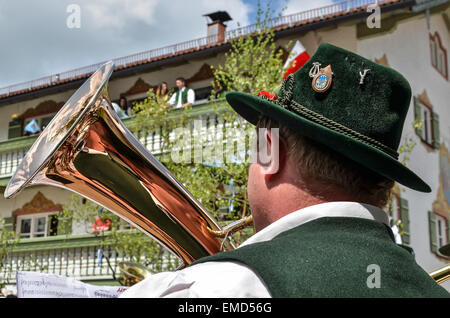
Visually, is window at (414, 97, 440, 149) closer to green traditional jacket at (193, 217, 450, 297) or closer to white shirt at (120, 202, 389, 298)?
green traditional jacket at (193, 217, 450, 297)

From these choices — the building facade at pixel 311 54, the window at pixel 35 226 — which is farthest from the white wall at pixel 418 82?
the window at pixel 35 226

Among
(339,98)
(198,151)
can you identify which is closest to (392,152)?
(339,98)

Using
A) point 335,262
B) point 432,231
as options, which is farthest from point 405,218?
point 335,262

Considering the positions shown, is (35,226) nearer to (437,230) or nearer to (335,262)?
(437,230)

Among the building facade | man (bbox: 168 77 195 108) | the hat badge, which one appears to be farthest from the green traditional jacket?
man (bbox: 168 77 195 108)

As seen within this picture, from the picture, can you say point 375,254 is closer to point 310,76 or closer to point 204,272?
point 204,272

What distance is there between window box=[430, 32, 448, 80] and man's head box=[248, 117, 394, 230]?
51.9 feet

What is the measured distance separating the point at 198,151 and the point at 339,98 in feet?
31.0

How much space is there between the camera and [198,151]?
36.4ft

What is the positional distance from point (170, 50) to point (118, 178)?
14.8m

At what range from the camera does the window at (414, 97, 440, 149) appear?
1565cm

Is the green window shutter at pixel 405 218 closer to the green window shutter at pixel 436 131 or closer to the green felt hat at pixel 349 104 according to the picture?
the green window shutter at pixel 436 131

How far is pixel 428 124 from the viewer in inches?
639

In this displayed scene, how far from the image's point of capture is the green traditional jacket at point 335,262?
4.24 feet
